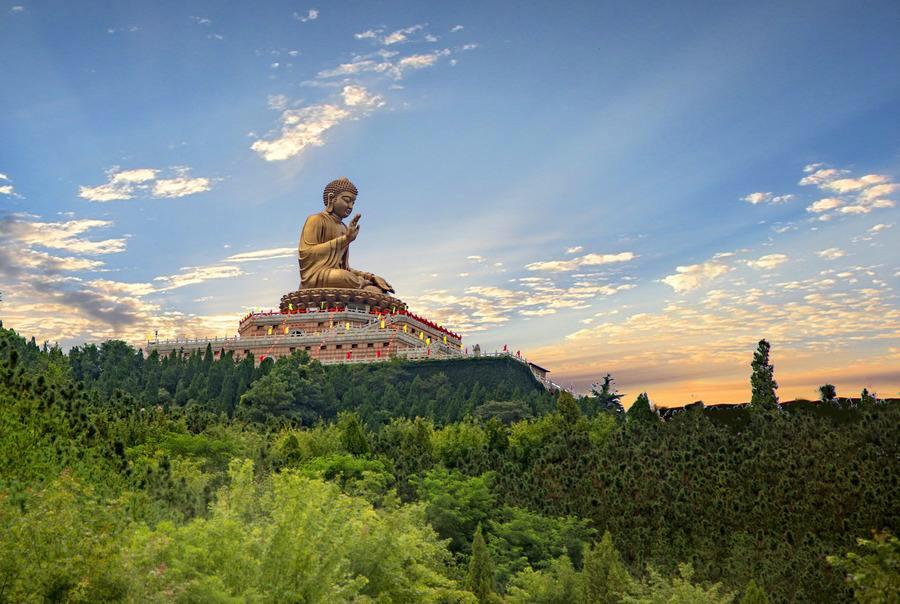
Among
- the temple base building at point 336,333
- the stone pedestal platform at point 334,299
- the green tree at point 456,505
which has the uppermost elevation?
the stone pedestal platform at point 334,299

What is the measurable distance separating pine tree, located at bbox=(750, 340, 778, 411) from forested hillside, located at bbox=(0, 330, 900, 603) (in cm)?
21

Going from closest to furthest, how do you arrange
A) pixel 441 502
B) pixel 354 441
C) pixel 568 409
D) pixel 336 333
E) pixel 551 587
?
1. pixel 551 587
2. pixel 441 502
3. pixel 354 441
4. pixel 568 409
5. pixel 336 333

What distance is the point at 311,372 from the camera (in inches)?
2475

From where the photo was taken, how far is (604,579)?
27.5 metres

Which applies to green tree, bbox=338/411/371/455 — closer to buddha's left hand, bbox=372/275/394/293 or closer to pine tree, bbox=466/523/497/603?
pine tree, bbox=466/523/497/603

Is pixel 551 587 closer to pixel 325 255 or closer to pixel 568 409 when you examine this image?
pixel 568 409

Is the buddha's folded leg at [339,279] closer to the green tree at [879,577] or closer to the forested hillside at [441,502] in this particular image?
the forested hillside at [441,502]

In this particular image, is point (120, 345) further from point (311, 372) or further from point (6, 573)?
point (6, 573)

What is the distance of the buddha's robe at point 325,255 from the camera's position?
270 feet

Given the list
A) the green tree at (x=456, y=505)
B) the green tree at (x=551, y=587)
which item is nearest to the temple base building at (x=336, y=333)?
the green tree at (x=456, y=505)

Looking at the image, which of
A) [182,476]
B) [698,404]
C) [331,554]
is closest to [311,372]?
[698,404]

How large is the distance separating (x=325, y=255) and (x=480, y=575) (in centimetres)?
5765

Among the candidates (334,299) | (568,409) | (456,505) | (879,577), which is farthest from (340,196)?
(879,577)

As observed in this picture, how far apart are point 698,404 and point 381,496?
55.5 feet
